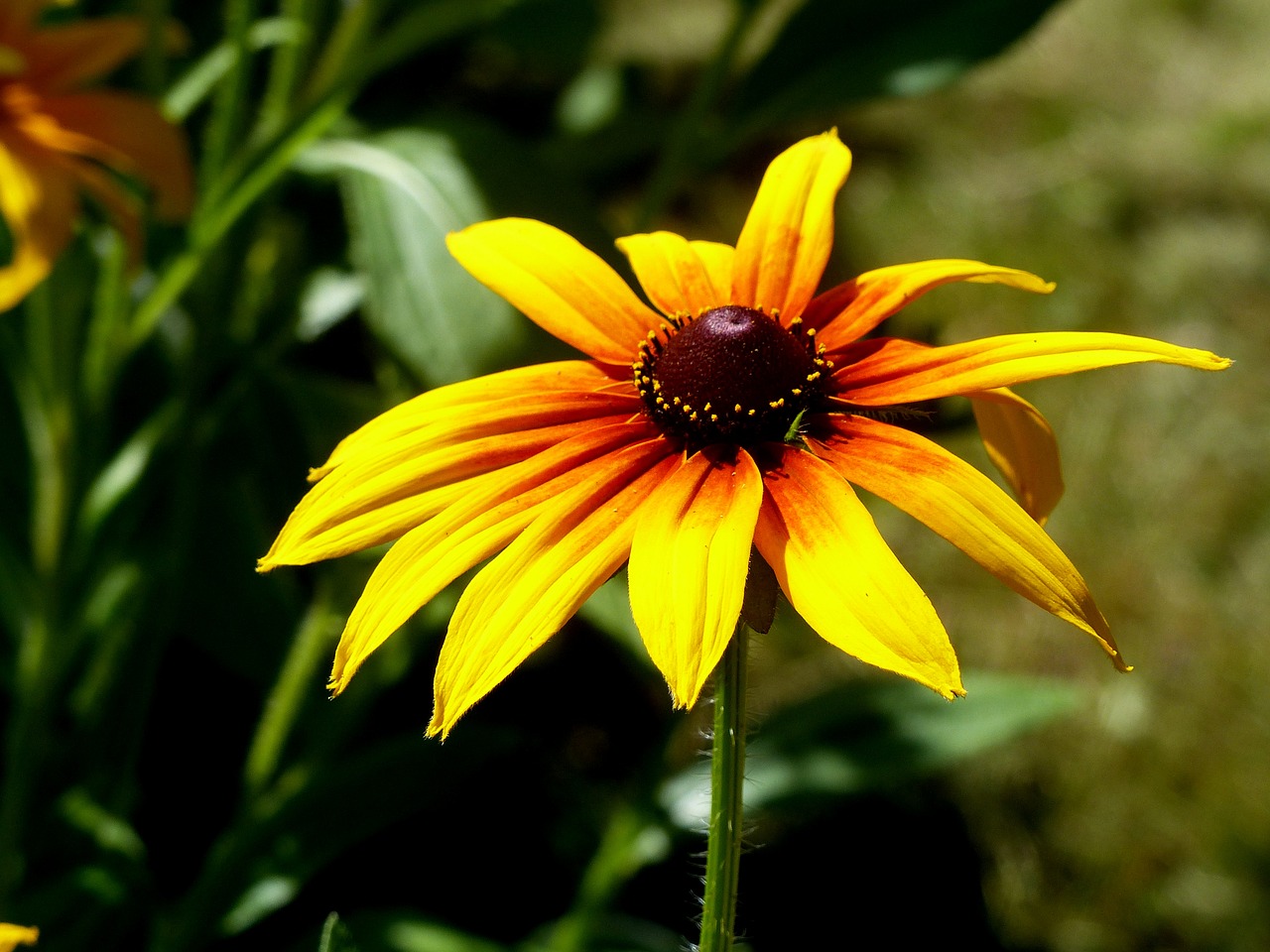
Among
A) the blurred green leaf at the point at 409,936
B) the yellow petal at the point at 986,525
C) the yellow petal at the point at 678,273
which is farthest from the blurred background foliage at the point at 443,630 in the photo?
the yellow petal at the point at 986,525

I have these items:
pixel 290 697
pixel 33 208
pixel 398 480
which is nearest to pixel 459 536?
pixel 398 480

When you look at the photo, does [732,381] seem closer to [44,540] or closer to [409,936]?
[409,936]

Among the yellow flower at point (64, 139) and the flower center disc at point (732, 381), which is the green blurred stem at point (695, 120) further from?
the flower center disc at point (732, 381)

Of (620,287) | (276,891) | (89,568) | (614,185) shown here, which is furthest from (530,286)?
(614,185)

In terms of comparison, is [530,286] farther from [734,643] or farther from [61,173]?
[61,173]

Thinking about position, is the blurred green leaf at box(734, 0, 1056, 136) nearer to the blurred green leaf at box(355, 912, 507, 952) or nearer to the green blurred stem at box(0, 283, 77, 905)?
the green blurred stem at box(0, 283, 77, 905)

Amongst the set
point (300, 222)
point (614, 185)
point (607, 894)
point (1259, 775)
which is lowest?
point (607, 894)

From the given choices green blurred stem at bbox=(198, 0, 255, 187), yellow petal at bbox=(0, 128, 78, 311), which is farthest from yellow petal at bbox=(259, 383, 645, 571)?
green blurred stem at bbox=(198, 0, 255, 187)
